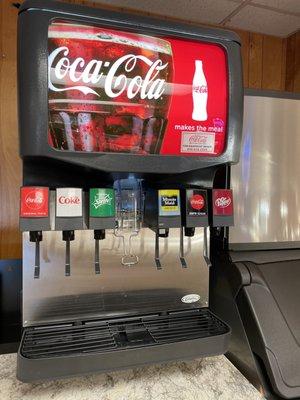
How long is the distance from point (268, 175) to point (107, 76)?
24.5 inches

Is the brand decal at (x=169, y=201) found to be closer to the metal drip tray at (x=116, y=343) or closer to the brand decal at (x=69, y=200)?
the brand decal at (x=69, y=200)

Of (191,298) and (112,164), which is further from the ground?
(112,164)

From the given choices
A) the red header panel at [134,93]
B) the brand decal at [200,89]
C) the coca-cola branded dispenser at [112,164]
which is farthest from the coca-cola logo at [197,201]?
the brand decal at [200,89]

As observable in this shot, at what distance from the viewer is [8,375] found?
753 millimetres

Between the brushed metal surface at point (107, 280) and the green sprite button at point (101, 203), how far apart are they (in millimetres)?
182

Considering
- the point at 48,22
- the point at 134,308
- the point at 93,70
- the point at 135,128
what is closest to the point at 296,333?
the point at 134,308

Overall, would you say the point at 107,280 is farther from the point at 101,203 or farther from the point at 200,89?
the point at 200,89

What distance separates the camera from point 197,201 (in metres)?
0.76

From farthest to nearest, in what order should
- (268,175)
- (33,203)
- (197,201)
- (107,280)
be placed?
(268,175) → (107,280) → (197,201) → (33,203)

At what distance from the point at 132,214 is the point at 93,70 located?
391 mm

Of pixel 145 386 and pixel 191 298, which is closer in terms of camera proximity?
pixel 145 386

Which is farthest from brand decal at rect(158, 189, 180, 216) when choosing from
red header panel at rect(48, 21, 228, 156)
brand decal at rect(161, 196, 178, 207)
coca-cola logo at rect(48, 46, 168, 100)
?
coca-cola logo at rect(48, 46, 168, 100)

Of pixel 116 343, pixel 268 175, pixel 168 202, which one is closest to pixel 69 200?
pixel 168 202

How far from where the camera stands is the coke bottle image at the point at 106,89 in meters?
0.63
